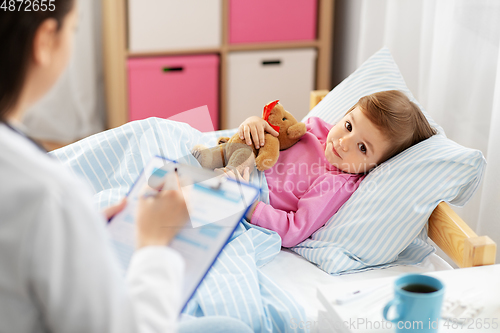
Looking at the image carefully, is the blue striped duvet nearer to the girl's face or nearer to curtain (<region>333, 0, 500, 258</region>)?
the girl's face

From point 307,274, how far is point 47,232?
75 cm

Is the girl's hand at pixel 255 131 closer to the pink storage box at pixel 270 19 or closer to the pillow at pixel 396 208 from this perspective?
the pillow at pixel 396 208

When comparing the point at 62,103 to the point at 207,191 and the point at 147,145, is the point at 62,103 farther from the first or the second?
the point at 207,191

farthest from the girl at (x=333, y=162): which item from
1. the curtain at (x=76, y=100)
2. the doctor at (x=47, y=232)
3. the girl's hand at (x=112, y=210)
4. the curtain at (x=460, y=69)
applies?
the curtain at (x=76, y=100)

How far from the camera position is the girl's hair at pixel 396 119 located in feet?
3.98

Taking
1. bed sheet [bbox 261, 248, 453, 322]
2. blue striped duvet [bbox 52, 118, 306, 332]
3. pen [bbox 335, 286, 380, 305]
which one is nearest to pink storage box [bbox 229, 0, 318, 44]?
blue striped duvet [bbox 52, 118, 306, 332]

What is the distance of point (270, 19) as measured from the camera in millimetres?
2424

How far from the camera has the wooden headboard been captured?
95cm

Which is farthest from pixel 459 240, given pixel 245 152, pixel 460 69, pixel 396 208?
pixel 460 69

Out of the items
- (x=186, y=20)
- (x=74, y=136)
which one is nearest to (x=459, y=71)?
(x=186, y=20)

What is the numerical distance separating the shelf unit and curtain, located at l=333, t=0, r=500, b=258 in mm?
462

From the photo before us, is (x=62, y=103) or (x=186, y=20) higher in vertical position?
(x=186, y=20)

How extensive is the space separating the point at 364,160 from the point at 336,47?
1.55 metres

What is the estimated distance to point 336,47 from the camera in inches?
105
